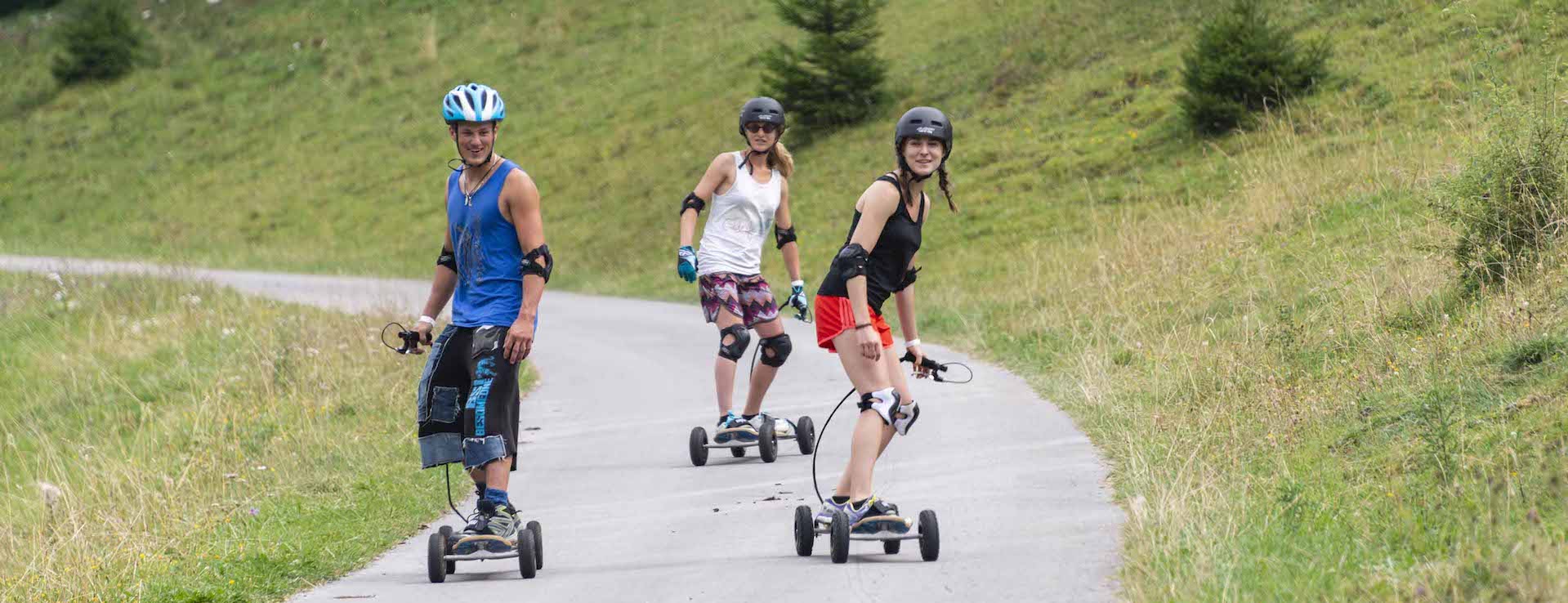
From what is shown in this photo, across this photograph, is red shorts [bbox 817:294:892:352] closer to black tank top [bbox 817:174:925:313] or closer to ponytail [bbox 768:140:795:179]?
black tank top [bbox 817:174:925:313]

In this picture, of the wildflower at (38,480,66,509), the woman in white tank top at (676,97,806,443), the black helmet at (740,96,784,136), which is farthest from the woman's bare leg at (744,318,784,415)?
the wildflower at (38,480,66,509)

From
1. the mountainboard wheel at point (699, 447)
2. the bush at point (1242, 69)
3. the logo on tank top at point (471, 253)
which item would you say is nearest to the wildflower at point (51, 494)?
the logo on tank top at point (471, 253)

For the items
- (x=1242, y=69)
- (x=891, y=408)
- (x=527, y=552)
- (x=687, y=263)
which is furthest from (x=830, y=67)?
(x=527, y=552)

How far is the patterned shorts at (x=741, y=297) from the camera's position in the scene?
9.31 metres

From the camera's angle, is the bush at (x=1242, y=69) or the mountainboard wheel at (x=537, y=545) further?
the bush at (x=1242, y=69)

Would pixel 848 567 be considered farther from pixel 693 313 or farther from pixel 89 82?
pixel 89 82

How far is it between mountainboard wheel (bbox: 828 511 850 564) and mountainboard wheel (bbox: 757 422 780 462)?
2786mm

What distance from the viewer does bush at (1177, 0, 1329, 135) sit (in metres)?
21.2

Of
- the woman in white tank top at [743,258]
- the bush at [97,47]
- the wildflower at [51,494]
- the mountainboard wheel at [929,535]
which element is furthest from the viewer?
the bush at [97,47]

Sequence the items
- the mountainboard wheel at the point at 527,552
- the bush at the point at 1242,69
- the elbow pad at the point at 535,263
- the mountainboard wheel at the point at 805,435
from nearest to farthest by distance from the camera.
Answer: the mountainboard wheel at the point at 527,552 < the elbow pad at the point at 535,263 < the mountainboard wheel at the point at 805,435 < the bush at the point at 1242,69

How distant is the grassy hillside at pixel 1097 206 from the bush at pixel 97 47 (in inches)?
36.2

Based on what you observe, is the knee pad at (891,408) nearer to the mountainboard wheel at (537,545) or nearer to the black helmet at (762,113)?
the mountainboard wheel at (537,545)

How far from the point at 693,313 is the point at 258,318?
5.37 metres

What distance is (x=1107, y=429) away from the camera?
9.05 meters
